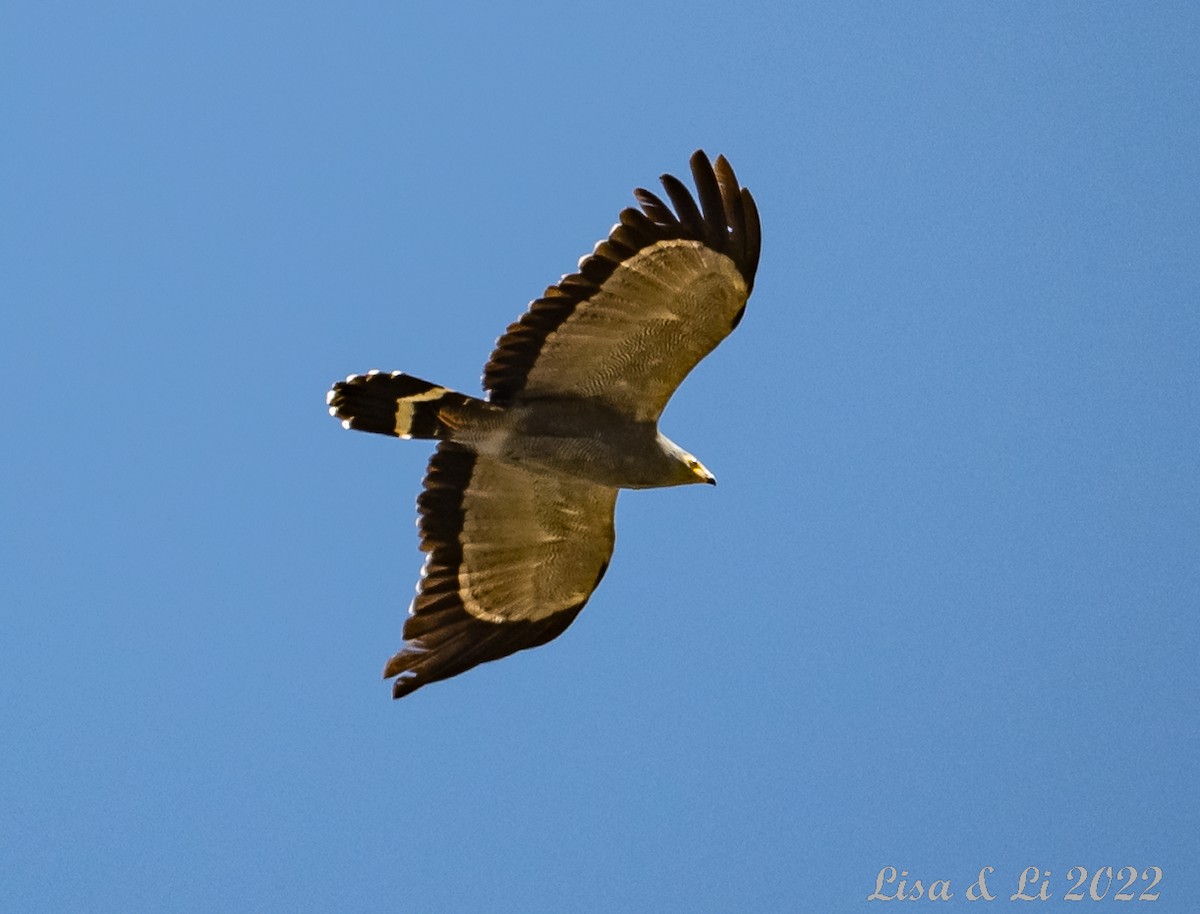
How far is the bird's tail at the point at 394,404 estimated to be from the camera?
988 cm

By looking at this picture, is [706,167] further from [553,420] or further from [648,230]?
[553,420]

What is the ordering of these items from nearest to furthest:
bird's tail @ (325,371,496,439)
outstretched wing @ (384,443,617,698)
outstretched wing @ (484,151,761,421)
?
outstretched wing @ (484,151,761,421), bird's tail @ (325,371,496,439), outstretched wing @ (384,443,617,698)

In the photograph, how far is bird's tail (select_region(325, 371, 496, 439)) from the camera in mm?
9875

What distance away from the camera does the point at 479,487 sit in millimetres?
10875

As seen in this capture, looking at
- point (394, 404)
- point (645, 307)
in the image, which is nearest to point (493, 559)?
point (394, 404)

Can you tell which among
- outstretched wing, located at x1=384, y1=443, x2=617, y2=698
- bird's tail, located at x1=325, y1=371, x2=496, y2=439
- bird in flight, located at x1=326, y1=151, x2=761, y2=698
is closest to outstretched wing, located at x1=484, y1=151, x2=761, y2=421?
bird in flight, located at x1=326, y1=151, x2=761, y2=698

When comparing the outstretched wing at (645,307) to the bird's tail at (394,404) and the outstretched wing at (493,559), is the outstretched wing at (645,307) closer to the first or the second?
the bird's tail at (394,404)

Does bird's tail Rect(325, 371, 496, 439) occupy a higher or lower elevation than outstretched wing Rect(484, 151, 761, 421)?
lower

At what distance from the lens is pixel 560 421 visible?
33.9 feet

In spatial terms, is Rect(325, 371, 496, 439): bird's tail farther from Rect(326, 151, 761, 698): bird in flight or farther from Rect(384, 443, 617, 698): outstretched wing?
Rect(384, 443, 617, 698): outstretched wing

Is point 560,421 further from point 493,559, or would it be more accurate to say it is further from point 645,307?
point 493,559

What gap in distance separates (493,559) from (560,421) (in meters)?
1.20

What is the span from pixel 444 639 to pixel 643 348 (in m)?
2.29

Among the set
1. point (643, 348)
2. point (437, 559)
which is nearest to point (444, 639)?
point (437, 559)
